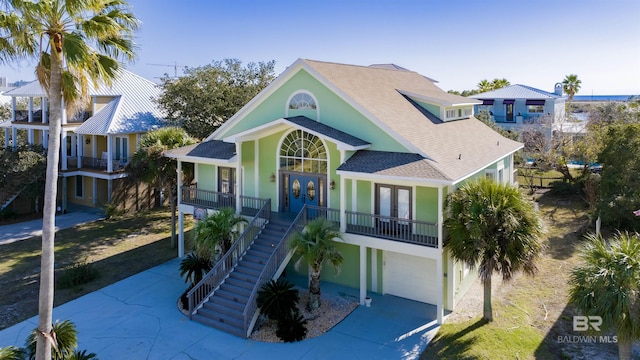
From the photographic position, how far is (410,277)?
18.9 metres

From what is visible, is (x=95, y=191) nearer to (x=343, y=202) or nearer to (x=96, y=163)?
(x=96, y=163)

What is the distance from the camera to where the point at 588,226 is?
27.1 m

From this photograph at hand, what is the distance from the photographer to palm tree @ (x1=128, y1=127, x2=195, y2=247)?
81.8ft

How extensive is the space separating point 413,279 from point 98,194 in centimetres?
2602

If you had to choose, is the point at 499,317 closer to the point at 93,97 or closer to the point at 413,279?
the point at 413,279

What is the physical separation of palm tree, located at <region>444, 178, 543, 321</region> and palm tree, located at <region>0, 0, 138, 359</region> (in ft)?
39.6

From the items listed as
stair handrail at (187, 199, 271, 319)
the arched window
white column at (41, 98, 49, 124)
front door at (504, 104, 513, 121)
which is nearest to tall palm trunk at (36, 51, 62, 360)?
stair handrail at (187, 199, 271, 319)

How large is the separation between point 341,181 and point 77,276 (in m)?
12.2

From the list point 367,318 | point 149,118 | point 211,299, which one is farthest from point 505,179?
point 149,118

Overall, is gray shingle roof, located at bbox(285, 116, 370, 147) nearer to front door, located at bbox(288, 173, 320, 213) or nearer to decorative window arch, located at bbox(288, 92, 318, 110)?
decorative window arch, located at bbox(288, 92, 318, 110)

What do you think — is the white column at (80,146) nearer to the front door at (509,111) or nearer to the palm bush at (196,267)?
the palm bush at (196,267)

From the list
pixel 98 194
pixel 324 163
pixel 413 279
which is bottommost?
pixel 413 279

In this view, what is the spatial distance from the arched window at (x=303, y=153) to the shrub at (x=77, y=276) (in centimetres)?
973

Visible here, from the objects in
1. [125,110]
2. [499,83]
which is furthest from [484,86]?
[125,110]
